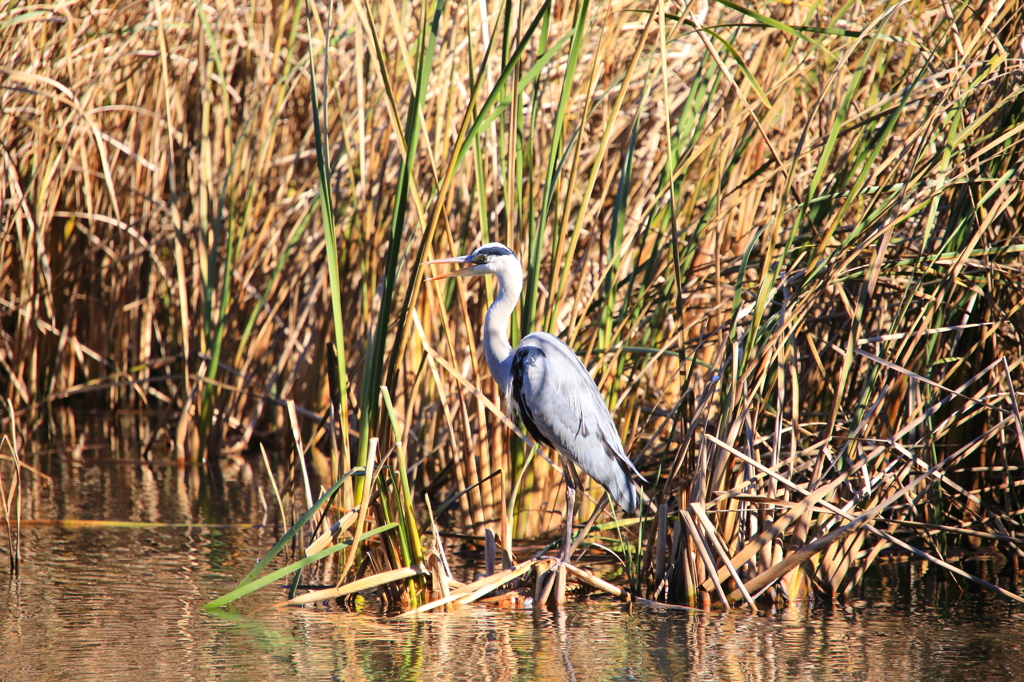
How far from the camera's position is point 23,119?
5223mm

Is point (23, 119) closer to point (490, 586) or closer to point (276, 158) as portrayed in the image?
point (276, 158)

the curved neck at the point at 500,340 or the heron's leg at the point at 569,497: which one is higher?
the curved neck at the point at 500,340

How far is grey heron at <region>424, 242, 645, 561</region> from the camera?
347cm

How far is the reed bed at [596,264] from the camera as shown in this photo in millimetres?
3223

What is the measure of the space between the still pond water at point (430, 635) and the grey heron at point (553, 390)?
0.46 m

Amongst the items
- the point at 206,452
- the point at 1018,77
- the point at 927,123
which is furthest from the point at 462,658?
the point at 206,452

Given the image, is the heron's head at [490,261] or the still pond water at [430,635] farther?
the heron's head at [490,261]

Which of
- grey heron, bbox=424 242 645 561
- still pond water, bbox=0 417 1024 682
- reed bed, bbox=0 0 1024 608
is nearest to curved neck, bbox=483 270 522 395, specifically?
grey heron, bbox=424 242 645 561

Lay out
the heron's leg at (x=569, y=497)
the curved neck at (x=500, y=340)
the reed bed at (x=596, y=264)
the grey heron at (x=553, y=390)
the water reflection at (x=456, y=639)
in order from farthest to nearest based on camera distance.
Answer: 1. the curved neck at (x=500, y=340)
2. the grey heron at (x=553, y=390)
3. the heron's leg at (x=569, y=497)
4. the reed bed at (x=596, y=264)
5. the water reflection at (x=456, y=639)

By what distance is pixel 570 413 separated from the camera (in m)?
3.60

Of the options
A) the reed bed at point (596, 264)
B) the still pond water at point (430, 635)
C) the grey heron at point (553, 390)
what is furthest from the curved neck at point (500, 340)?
the still pond water at point (430, 635)

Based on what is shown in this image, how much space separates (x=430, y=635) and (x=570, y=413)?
942mm

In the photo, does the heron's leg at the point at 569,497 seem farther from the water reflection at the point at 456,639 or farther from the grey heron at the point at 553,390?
the water reflection at the point at 456,639

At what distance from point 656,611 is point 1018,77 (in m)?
2.05
